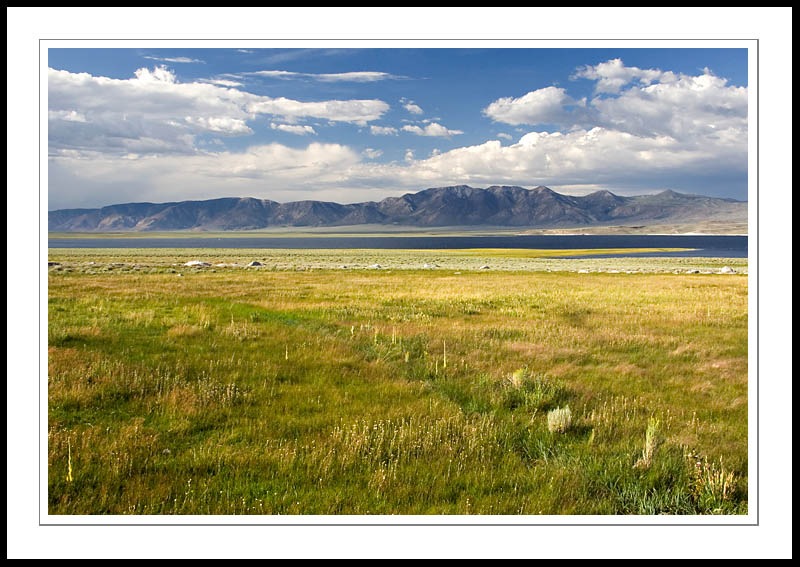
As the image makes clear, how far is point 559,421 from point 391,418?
7.13 ft

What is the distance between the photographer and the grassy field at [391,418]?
478 cm

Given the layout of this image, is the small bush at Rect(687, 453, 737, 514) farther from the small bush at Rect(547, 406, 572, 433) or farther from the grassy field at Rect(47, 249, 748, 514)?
the small bush at Rect(547, 406, 572, 433)

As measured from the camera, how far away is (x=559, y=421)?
20.9 feet

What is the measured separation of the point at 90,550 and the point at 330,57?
622cm

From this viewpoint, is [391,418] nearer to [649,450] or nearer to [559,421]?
[559,421]

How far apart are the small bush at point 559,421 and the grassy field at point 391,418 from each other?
0.02 m

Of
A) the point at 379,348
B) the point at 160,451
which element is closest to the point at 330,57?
the point at 160,451

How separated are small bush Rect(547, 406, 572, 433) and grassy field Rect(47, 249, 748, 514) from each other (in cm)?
2

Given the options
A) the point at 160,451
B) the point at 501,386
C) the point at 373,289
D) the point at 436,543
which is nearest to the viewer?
the point at 436,543

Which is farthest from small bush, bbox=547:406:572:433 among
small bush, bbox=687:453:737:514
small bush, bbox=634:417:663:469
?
small bush, bbox=687:453:737:514

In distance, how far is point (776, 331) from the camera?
201 inches

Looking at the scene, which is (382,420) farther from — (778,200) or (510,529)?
(778,200)

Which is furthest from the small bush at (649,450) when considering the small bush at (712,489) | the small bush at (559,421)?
the small bush at (559,421)

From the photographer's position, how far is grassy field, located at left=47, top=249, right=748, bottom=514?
4.78 meters
